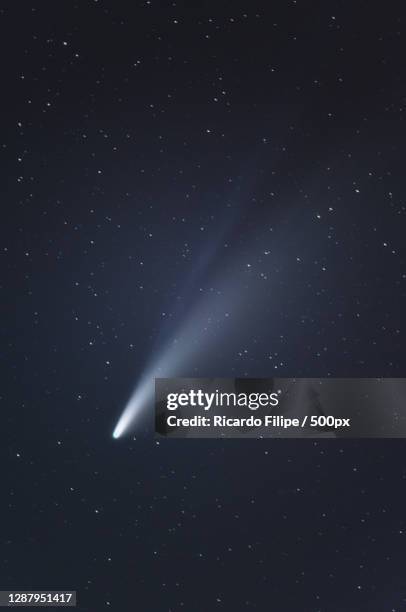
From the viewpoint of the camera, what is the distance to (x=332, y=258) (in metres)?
1.08

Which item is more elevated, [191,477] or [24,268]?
[24,268]

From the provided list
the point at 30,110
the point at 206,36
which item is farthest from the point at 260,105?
the point at 30,110

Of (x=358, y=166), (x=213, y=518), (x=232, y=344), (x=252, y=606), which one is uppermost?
(x=358, y=166)

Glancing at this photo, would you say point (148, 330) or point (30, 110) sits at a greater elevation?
point (30, 110)

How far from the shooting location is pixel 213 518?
108 cm

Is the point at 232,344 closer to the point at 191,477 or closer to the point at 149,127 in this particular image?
the point at 191,477

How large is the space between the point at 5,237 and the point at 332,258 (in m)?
0.56

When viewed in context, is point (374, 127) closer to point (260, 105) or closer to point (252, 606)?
point (260, 105)

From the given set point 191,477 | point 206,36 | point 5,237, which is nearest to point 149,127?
point 206,36

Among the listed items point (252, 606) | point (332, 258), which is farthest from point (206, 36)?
point (252, 606)

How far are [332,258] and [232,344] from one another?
0.73ft

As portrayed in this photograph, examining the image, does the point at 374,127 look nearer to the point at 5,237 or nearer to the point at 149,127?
the point at 149,127

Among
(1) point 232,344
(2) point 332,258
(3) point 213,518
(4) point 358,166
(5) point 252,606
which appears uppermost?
(4) point 358,166

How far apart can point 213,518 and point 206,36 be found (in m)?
0.81
